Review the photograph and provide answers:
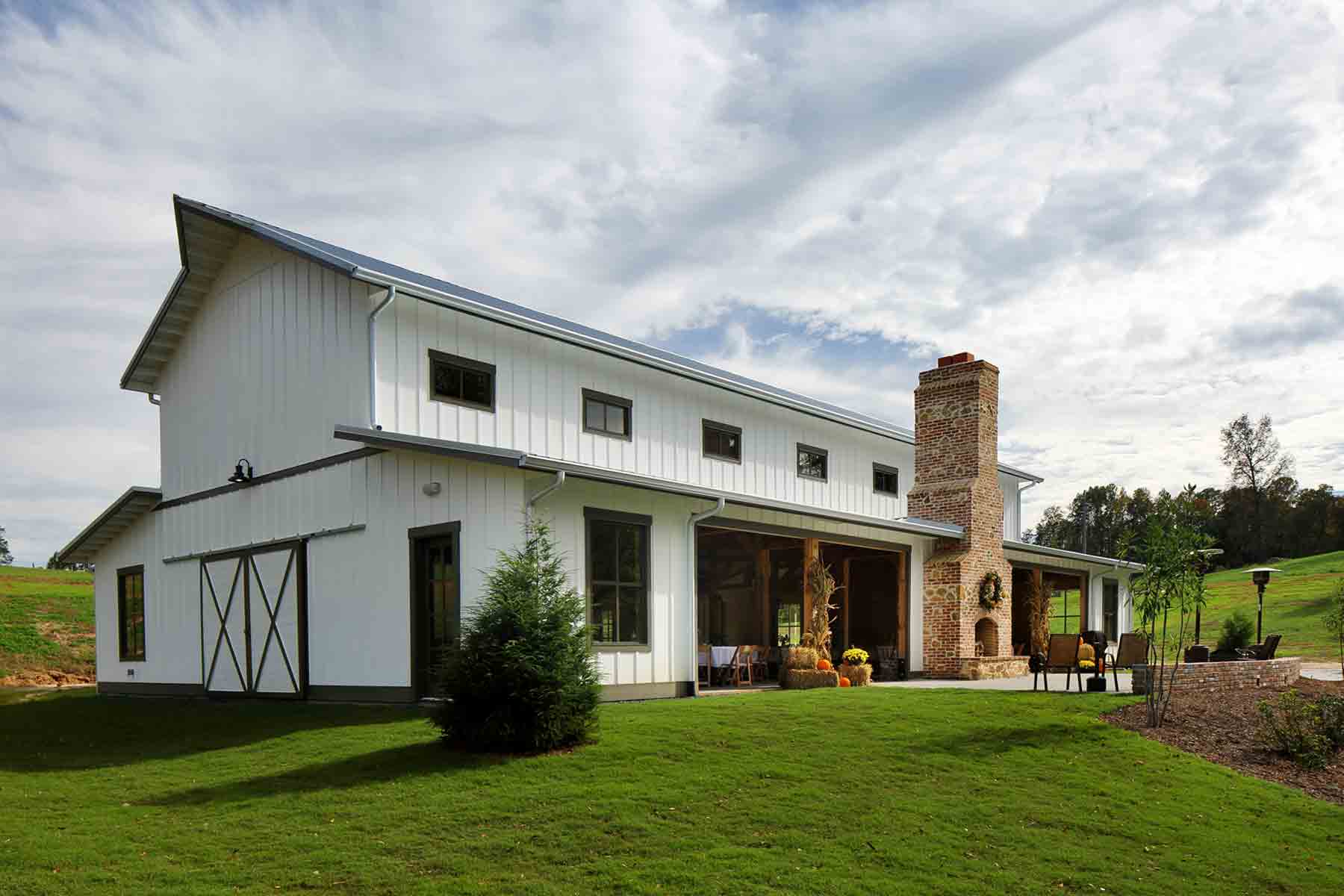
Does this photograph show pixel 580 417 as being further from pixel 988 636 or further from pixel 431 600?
pixel 988 636

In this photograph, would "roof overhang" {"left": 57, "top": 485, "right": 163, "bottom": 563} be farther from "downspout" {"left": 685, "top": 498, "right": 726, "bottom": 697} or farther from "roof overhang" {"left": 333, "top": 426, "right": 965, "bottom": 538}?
"downspout" {"left": 685, "top": 498, "right": 726, "bottom": 697}

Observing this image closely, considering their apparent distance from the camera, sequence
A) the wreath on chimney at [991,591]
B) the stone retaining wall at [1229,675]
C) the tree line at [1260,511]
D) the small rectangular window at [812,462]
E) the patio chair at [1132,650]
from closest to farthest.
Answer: the stone retaining wall at [1229,675] → the patio chair at [1132,650] → the wreath on chimney at [991,591] → the small rectangular window at [812,462] → the tree line at [1260,511]

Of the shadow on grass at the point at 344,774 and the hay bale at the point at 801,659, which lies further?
the hay bale at the point at 801,659

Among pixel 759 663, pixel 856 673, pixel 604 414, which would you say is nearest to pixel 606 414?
pixel 604 414

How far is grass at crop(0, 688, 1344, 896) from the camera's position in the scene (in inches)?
276

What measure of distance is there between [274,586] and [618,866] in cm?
1113

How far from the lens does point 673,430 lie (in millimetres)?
18812

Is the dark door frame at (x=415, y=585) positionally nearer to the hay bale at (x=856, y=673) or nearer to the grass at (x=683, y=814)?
the grass at (x=683, y=814)

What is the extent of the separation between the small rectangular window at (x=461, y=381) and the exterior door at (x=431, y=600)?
102 inches

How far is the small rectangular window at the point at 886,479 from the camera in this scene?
24.2 meters

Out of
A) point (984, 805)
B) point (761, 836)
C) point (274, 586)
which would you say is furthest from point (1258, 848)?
point (274, 586)

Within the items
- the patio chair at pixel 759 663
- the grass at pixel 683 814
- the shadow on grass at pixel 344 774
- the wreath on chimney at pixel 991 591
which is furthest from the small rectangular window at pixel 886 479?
the shadow on grass at pixel 344 774

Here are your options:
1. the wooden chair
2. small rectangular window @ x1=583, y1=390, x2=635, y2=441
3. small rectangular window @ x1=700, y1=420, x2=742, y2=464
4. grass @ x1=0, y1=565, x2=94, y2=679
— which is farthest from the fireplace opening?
grass @ x1=0, y1=565, x2=94, y2=679

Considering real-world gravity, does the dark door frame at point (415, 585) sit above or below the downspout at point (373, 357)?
below
